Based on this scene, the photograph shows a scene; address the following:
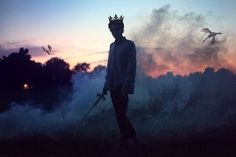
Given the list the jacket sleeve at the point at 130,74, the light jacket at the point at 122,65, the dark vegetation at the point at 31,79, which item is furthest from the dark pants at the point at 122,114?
the dark vegetation at the point at 31,79

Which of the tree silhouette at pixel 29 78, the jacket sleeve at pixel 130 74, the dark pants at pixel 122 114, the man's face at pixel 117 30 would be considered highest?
the tree silhouette at pixel 29 78

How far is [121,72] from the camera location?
10.2m

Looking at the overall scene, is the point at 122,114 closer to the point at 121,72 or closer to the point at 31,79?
the point at 121,72

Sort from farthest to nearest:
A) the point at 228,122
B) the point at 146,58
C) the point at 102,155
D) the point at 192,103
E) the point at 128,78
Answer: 1. the point at 146,58
2. the point at 192,103
3. the point at 228,122
4. the point at 128,78
5. the point at 102,155

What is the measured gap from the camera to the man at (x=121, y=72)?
991cm

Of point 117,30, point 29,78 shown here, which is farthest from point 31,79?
point 117,30

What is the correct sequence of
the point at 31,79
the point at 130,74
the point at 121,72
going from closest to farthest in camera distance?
the point at 130,74
the point at 121,72
the point at 31,79

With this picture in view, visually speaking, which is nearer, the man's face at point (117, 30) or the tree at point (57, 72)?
the man's face at point (117, 30)

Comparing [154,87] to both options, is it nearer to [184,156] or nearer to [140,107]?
[140,107]

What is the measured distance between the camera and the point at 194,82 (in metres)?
15.9

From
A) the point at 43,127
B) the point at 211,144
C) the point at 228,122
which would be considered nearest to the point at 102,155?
the point at 211,144

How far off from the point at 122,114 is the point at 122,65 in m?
1.15

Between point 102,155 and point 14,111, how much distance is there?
6.90 m

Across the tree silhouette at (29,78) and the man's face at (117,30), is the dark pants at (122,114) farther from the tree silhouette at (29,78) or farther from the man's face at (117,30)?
the tree silhouette at (29,78)
